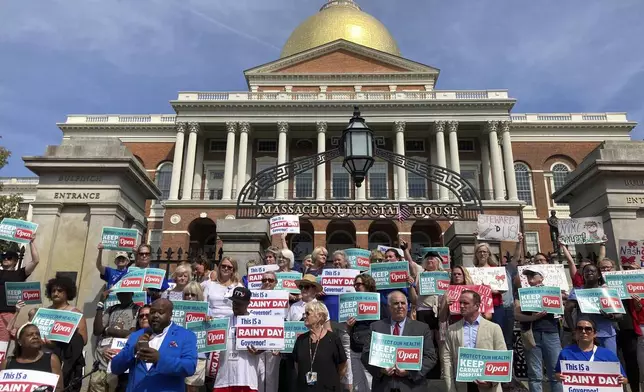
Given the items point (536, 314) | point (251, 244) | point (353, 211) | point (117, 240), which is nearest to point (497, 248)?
point (353, 211)

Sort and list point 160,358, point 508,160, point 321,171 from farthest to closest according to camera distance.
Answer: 1. point 321,171
2. point 508,160
3. point 160,358

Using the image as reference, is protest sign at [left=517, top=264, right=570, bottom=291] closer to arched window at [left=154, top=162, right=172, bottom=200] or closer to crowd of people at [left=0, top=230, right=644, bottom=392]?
→ crowd of people at [left=0, top=230, right=644, bottom=392]

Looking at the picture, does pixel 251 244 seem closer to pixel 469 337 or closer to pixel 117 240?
pixel 117 240

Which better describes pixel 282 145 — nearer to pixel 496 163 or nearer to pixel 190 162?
pixel 190 162

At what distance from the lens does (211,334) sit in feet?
17.8

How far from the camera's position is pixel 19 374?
14.3 feet

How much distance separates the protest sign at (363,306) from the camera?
5.91 metres

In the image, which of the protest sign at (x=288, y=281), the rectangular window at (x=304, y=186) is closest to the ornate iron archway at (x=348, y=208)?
the protest sign at (x=288, y=281)

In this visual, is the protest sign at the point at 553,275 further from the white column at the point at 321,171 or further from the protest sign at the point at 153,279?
the white column at the point at 321,171

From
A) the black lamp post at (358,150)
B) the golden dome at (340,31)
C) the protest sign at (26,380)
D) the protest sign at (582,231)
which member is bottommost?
the protest sign at (26,380)

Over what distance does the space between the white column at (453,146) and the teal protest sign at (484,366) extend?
123 feet

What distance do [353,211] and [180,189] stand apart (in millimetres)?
33519

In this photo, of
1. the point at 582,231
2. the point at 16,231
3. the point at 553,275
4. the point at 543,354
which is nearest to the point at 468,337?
the point at 543,354

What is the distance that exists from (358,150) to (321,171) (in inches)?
1284
